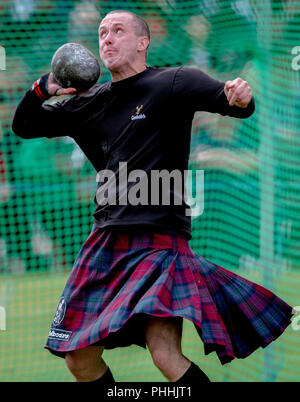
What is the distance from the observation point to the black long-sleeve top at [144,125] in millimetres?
3504

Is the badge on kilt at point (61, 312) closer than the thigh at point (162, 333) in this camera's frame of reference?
No

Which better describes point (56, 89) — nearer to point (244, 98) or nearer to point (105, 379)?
point (244, 98)

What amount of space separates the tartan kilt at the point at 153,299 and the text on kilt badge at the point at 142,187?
0.14 m

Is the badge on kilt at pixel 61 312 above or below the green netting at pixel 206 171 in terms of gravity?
below

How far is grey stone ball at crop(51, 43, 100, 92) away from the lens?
11.9ft

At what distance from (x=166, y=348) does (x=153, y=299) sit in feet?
0.70

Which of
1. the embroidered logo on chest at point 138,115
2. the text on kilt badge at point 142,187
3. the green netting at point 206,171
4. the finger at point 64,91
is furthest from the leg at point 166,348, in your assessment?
the green netting at point 206,171

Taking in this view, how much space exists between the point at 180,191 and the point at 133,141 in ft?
0.95

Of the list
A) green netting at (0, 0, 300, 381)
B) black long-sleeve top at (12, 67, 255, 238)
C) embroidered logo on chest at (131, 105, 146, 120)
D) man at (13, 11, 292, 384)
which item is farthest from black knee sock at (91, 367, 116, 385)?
green netting at (0, 0, 300, 381)

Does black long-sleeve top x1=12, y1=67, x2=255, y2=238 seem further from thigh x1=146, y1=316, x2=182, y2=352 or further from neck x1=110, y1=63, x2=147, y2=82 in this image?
thigh x1=146, y1=316, x2=182, y2=352

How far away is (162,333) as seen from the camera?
3.36 m

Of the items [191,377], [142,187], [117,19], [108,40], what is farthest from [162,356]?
[117,19]

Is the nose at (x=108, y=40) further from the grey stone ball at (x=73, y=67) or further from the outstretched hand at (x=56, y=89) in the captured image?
the outstretched hand at (x=56, y=89)

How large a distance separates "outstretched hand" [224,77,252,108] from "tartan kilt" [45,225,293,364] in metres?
0.64
